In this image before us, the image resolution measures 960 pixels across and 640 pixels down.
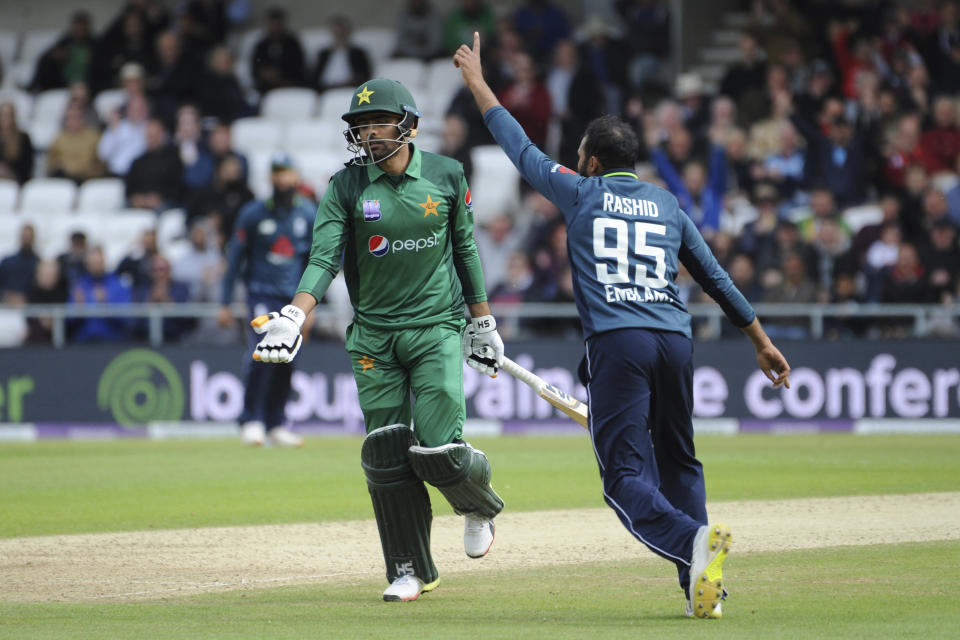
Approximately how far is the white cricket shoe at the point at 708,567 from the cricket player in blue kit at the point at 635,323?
6cm

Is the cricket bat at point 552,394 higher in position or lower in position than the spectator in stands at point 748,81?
lower

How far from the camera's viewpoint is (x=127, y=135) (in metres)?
23.9

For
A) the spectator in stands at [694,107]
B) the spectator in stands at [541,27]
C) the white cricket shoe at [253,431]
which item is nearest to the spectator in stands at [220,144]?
the spectator in stands at [541,27]

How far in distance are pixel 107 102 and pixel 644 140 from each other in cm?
906

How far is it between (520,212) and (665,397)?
14.8m

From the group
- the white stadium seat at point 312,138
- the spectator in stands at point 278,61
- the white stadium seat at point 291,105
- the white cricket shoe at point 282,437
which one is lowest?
the white cricket shoe at point 282,437

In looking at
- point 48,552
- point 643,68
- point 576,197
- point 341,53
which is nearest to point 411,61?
point 341,53

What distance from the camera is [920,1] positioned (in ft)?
81.5

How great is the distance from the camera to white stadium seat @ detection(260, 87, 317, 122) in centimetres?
2450

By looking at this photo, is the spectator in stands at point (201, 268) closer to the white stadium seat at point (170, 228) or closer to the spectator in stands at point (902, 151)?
the white stadium seat at point (170, 228)

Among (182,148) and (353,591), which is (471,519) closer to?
(353,591)

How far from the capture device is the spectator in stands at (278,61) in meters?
24.9

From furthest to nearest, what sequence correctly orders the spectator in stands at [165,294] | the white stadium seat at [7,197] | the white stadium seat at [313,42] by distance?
the white stadium seat at [313,42], the white stadium seat at [7,197], the spectator in stands at [165,294]

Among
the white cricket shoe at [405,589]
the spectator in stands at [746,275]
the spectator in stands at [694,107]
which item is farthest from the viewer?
the spectator in stands at [694,107]
